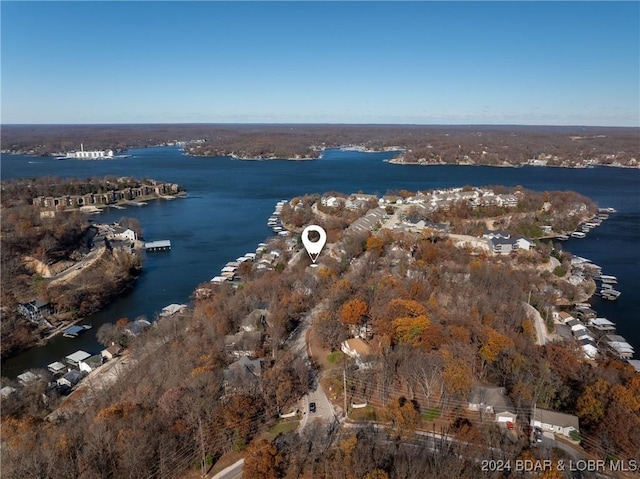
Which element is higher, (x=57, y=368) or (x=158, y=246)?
(x=158, y=246)

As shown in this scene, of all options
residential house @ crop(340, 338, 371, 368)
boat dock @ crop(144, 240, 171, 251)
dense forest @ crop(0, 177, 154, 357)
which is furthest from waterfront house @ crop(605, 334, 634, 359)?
boat dock @ crop(144, 240, 171, 251)

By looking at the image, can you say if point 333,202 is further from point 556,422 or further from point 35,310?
point 556,422

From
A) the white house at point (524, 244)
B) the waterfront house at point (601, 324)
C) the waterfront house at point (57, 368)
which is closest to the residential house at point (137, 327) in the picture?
the waterfront house at point (57, 368)

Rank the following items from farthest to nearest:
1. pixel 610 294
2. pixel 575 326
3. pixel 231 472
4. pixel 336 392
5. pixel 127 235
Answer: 1. pixel 127 235
2. pixel 610 294
3. pixel 575 326
4. pixel 336 392
5. pixel 231 472

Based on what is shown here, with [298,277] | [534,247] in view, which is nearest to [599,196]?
[534,247]

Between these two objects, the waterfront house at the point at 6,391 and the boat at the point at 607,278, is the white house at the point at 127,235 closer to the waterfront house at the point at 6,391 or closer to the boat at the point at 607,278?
the waterfront house at the point at 6,391

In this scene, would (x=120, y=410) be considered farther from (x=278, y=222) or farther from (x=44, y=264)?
(x=278, y=222)

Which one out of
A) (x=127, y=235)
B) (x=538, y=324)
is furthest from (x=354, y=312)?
(x=127, y=235)
